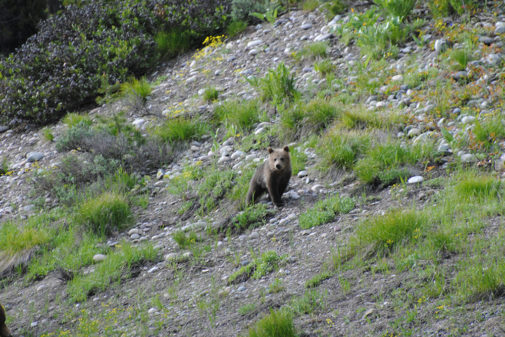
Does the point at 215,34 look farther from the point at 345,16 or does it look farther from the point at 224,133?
the point at 224,133

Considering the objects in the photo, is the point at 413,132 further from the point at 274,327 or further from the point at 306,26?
the point at 306,26

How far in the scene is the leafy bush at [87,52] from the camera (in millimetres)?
12289

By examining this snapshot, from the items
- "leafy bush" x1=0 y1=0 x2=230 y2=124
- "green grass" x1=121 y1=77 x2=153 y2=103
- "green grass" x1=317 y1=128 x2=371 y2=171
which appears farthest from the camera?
"leafy bush" x1=0 y1=0 x2=230 y2=124

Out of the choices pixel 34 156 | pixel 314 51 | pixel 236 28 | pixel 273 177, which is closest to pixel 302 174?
pixel 273 177

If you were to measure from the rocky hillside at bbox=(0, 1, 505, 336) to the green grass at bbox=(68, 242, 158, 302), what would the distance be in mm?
20

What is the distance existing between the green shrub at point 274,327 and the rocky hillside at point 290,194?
25 millimetres

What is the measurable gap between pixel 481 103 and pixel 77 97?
8.19 metres

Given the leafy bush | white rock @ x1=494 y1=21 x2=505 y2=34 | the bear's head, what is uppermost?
the leafy bush

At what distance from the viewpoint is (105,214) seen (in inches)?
324

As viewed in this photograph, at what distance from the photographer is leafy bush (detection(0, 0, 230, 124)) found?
40.3 ft

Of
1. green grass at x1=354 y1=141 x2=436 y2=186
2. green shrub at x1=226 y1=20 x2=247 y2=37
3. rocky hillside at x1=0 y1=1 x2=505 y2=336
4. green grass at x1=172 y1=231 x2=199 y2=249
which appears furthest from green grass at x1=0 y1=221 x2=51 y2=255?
green shrub at x1=226 y1=20 x2=247 y2=37

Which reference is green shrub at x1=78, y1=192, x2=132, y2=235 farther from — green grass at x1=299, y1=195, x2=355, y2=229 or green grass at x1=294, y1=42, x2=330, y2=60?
green grass at x1=294, y1=42, x2=330, y2=60

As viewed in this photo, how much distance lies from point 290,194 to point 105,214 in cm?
267

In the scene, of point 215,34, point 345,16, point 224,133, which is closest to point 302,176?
point 224,133
